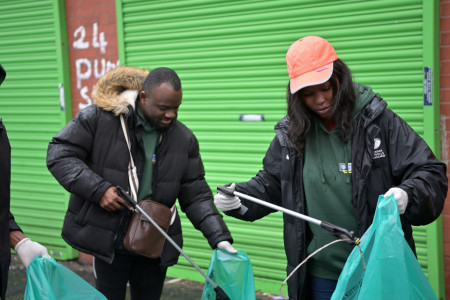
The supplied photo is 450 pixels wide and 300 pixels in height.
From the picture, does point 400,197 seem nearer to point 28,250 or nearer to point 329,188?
point 329,188

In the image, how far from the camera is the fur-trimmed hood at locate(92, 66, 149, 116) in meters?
3.56

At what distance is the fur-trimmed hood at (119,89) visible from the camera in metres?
3.56

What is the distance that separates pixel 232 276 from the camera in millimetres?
3309

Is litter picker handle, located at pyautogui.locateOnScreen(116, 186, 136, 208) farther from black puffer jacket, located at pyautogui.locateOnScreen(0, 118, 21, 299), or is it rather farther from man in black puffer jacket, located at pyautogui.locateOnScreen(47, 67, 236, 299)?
black puffer jacket, located at pyautogui.locateOnScreen(0, 118, 21, 299)

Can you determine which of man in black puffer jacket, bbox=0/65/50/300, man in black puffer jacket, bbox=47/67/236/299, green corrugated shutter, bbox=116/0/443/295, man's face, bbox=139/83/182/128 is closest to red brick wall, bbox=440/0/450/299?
green corrugated shutter, bbox=116/0/443/295

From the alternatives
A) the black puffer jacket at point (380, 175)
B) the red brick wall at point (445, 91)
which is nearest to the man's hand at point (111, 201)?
the black puffer jacket at point (380, 175)

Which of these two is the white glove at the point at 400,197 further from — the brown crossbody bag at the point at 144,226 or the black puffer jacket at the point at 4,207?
the black puffer jacket at the point at 4,207

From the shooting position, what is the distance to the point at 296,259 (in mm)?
3004

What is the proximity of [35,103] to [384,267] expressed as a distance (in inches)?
220

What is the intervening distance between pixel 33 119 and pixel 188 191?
4.06m

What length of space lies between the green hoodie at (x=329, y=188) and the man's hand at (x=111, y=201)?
1066mm

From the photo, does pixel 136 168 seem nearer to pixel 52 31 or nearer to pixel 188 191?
pixel 188 191

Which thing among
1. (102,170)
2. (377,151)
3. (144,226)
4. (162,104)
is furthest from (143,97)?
(377,151)

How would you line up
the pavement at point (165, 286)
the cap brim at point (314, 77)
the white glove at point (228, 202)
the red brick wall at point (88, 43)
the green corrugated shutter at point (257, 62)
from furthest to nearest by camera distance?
the red brick wall at point (88, 43) → the pavement at point (165, 286) → the green corrugated shutter at point (257, 62) → the white glove at point (228, 202) → the cap brim at point (314, 77)
